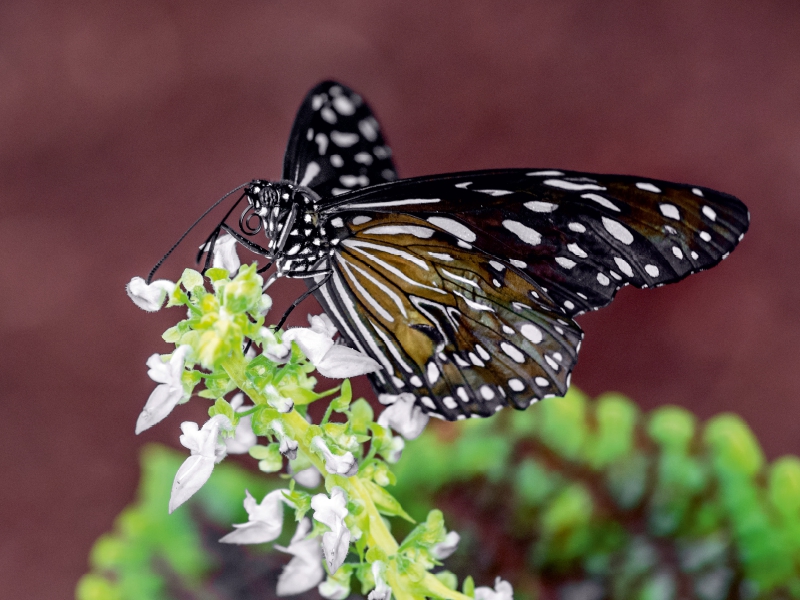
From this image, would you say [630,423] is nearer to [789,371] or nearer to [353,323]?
[353,323]

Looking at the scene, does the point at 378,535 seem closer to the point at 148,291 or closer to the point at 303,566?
the point at 303,566

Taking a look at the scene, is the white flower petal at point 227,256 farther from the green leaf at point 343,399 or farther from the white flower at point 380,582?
the white flower at point 380,582

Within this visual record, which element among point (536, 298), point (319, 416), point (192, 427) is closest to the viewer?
point (192, 427)

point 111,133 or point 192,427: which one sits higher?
point 111,133

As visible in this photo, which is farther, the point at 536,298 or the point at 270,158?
the point at 270,158

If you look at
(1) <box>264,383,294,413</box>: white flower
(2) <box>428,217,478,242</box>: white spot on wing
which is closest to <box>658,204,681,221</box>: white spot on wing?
(2) <box>428,217,478,242</box>: white spot on wing

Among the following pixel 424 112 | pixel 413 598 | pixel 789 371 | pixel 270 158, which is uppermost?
pixel 424 112

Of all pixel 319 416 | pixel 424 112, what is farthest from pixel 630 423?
pixel 424 112

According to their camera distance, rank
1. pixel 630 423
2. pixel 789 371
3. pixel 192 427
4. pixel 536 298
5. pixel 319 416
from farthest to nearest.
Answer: pixel 789 371 → pixel 319 416 → pixel 630 423 → pixel 536 298 → pixel 192 427
